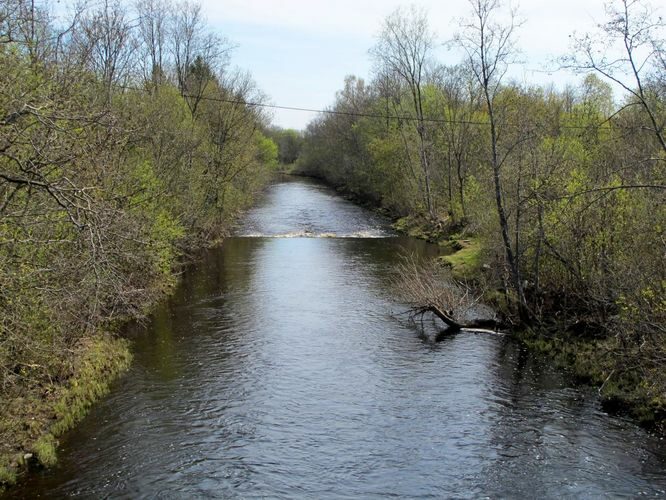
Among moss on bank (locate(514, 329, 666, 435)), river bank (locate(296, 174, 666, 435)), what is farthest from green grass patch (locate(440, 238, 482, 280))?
moss on bank (locate(514, 329, 666, 435))

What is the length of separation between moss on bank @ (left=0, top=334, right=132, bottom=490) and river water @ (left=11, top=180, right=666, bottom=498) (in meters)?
0.34

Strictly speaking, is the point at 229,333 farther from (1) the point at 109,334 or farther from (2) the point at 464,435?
(2) the point at 464,435

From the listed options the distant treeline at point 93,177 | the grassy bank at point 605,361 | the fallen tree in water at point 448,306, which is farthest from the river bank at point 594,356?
the distant treeline at point 93,177

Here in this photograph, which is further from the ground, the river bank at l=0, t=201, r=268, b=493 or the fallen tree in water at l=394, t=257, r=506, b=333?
the fallen tree in water at l=394, t=257, r=506, b=333

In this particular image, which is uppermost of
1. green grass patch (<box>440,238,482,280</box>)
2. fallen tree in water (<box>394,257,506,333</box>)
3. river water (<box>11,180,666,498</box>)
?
green grass patch (<box>440,238,482,280</box>)

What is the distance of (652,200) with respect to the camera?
1455 centimetres

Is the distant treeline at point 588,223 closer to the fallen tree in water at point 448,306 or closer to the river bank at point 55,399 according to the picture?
the fallen tree in water at point 448,306

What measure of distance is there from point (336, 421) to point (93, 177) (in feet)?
27.8

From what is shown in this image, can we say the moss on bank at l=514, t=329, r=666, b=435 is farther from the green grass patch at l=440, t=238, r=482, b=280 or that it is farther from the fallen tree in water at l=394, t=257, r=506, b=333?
the green grass patch at l=440, t=238, r=482, b=280

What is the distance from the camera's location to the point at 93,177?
46.5ft

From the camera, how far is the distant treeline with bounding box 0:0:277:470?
29.7ft

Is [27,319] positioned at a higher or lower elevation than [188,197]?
lower

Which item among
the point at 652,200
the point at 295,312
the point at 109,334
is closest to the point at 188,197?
the point at 295,312

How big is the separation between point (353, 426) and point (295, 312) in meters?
9.24
